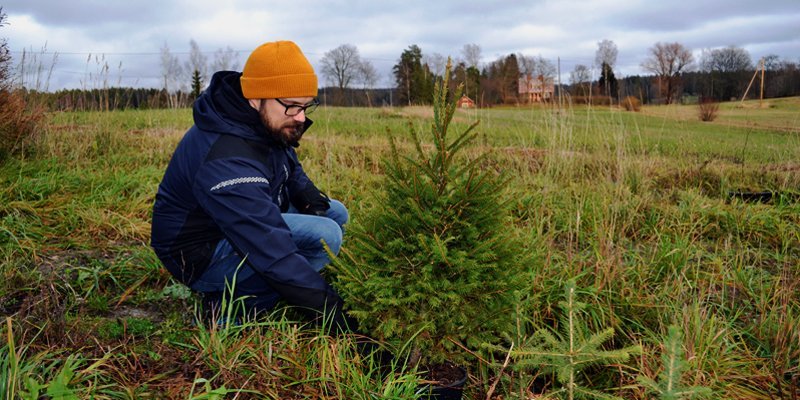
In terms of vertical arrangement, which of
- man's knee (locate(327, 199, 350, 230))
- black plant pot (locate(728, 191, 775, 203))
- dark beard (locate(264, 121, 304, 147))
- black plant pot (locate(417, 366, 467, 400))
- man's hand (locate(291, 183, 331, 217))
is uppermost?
dark beard (locate(264, 121, 304, 147))

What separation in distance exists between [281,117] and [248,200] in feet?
1.98

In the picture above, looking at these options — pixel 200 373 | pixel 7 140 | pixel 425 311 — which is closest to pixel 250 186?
pixel 200 373

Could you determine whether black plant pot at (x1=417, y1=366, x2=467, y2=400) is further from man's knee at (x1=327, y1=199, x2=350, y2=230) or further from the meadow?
man's knee at (x1=327, y1=199, x2=350, y2=230)

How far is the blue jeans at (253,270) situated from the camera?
306cm

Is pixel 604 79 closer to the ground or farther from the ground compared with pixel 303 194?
farther from the ground

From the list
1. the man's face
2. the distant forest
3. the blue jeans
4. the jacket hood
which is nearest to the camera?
the jacket hood

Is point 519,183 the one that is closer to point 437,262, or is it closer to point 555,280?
point 555,280

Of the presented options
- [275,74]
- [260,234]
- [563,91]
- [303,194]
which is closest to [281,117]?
[275,74]

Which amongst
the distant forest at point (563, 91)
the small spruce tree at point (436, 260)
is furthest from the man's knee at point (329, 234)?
the distant forest at point (563, 91)

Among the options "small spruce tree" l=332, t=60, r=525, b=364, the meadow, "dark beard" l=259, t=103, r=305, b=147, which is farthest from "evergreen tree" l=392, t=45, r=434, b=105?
"small spruce tree" l=332, t=60, r=525, b=364

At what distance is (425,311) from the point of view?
88.5 inches

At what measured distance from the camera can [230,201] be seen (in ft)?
8.39

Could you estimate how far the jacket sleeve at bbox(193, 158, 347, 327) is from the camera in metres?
2.50

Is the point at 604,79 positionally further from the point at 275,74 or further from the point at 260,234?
the point at 260,234
